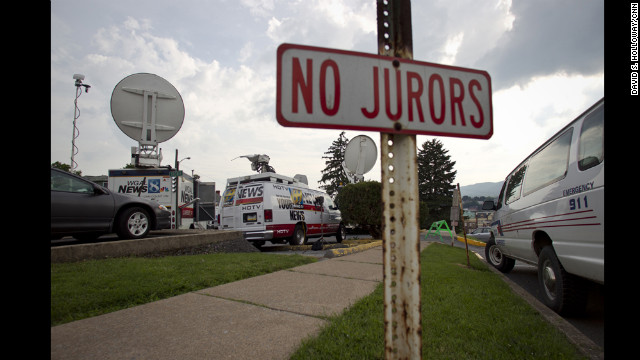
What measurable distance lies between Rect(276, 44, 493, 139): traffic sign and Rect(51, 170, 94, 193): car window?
5930mm

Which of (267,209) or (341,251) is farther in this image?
(267,209)

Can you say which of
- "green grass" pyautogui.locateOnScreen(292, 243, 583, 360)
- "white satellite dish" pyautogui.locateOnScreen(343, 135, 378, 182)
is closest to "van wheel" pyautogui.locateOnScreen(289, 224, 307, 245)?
"white satellite dish" pyautogui.locateOnScreen(343, 135, 378, 182)

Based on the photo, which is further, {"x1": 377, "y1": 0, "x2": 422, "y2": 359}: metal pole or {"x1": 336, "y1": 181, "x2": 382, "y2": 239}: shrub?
{"x1": 336, "y1": 181, "x2": 382, "y2": 239}: shrub

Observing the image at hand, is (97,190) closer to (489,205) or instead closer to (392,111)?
(392,111)

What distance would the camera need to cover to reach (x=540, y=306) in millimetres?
3477

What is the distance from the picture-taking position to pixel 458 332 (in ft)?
8.20

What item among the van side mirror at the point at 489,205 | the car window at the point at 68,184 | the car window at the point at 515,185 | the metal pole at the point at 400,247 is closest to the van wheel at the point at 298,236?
the van side mirror at the point at 489,205

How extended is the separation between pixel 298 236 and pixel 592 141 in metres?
9.07

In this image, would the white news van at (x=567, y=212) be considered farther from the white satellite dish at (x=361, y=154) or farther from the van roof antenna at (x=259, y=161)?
the van roof antenna at (x=259, y=161)

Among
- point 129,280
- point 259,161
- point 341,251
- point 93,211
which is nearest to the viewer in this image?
point 129,280

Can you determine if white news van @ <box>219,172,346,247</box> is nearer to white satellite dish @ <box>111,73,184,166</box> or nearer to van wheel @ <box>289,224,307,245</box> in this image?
van wheel @ <box>289,224,307,245</box>

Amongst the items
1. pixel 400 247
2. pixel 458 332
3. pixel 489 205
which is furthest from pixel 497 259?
pixel 400 247

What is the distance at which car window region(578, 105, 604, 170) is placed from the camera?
269cm
